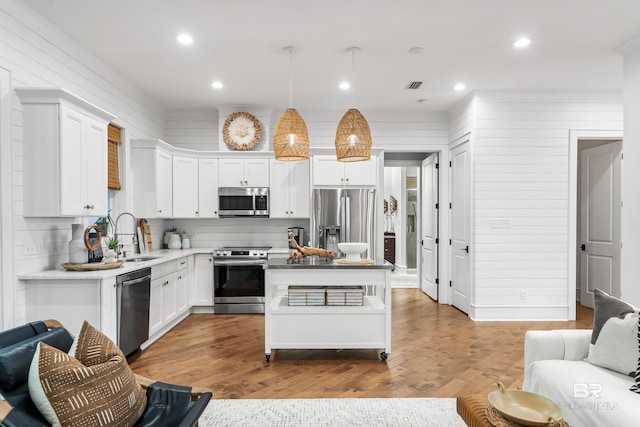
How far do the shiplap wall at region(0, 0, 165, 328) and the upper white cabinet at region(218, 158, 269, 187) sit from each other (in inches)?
75.7

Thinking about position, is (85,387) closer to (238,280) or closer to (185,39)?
(185,39)

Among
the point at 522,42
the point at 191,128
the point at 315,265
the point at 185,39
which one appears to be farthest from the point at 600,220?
the point at 191,128

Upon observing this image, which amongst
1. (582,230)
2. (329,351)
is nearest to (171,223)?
(329,351)

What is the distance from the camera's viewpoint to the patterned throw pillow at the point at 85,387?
1484mm

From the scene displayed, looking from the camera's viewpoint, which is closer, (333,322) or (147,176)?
(333,322)

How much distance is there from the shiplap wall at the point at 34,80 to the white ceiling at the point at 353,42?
0.16m

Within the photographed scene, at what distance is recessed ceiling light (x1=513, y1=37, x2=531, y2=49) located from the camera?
3629 mm

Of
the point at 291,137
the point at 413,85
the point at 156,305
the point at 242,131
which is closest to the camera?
the point at 291,137

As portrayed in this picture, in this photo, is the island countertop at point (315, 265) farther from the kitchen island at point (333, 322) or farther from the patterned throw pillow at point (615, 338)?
the patterned throw pillow at point (615, 338)

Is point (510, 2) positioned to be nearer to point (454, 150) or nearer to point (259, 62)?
point (259, 62)

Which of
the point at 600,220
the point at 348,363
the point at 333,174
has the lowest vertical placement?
the point at 348,363

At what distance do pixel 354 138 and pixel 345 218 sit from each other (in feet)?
7.28

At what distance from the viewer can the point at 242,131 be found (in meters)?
5.82

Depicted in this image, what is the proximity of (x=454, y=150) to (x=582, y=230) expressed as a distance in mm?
2429
